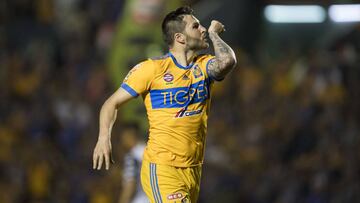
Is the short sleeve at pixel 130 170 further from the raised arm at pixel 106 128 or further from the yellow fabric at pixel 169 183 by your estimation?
the raised arm at pixel 106 128

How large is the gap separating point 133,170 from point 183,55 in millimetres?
3071

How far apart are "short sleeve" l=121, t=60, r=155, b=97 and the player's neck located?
28cm

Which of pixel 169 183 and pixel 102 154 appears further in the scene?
pixel 169 183

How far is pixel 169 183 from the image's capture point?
8133mm

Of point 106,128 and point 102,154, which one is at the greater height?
point 106,128

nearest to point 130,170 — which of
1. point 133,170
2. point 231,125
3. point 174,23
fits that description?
point 133,170

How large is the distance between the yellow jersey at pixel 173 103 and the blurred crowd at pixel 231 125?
243 inches

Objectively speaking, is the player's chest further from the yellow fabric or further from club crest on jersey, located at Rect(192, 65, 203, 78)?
the yellow fabric

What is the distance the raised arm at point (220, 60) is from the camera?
26.5ft

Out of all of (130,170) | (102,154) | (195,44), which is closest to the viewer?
(102,154)

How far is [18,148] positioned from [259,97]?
13.5ft

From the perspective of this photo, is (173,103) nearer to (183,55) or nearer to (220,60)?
(183,55)

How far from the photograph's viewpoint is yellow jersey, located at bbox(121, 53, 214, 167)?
26.8 ft

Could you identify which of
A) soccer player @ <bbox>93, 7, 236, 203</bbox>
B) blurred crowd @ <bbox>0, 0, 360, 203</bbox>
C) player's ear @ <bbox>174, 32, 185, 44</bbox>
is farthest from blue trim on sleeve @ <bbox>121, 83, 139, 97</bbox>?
blurred crowd @ <bbox>0, 0, 360, 203</bbox>
